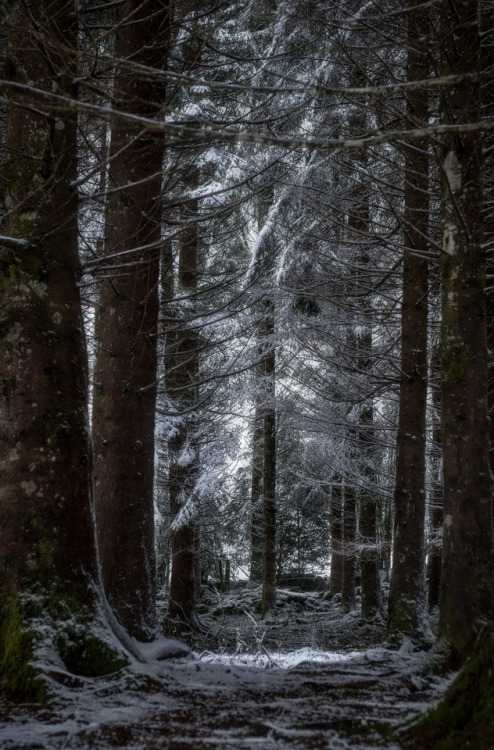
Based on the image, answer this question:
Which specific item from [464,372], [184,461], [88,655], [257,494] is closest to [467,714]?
[88,655]

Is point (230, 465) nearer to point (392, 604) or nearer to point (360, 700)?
point (392, 604)

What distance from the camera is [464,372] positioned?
4.47 m

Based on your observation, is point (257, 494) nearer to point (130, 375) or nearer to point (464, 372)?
point (130, 375)

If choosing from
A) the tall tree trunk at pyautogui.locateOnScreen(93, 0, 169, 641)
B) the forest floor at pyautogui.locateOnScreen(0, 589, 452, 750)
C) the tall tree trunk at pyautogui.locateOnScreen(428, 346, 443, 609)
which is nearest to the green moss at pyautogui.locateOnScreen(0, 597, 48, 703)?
the forest floor at pyautogui.locateOnScreen(0, 589, 452, 750)

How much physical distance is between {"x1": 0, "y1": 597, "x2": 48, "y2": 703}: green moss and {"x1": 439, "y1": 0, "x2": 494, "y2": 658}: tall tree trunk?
297cm

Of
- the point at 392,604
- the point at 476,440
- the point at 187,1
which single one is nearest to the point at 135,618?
the point at 392,604

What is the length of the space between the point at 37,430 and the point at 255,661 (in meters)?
4.89

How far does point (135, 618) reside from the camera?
4.86 meters

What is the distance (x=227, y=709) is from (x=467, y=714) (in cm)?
142

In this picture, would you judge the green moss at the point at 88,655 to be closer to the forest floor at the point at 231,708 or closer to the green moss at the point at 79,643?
the green moss at the point at 79,643

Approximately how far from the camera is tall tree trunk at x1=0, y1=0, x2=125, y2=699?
11.3 feet

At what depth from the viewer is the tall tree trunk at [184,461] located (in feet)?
34.7

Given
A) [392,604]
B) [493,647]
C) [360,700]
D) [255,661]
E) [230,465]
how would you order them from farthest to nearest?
[230,465] < [255,661] < [392,604] < [360,700] < [493,647]

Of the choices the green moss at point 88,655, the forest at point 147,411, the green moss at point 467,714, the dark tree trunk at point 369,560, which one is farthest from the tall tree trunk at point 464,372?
the dark tree trunk at point 369,560
